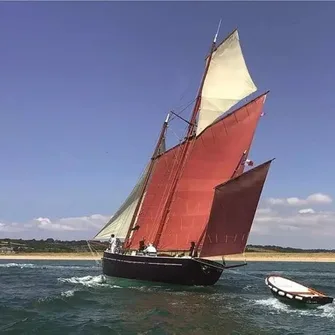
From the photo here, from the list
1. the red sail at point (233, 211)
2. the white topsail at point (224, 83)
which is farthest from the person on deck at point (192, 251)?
the white topsail at point (224, 83)

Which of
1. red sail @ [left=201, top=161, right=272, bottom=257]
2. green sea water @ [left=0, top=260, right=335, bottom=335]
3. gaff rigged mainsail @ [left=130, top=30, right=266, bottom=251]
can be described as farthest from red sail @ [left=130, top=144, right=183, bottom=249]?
green sea water @ [left=0, top=260, right=335, bottom=335]

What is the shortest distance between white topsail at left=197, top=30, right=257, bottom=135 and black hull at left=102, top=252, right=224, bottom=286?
1567cm

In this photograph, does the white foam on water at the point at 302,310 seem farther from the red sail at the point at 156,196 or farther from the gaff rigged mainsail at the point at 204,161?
the red sail at the point at 156,196

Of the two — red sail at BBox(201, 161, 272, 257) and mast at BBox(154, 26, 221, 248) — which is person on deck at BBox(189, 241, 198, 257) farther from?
mast at BBox(154, 26, 221, 248)

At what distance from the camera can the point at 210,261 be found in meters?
49.6

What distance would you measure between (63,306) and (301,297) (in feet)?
56.3

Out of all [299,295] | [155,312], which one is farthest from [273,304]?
[155,312]

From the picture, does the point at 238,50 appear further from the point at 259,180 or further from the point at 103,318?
the point at 103,318

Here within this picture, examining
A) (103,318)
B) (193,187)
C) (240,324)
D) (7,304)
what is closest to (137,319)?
(103,318)

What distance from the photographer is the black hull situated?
48875mm

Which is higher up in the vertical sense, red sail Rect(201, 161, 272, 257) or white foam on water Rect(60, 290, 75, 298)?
red sail Rect(201, 161, 272, 257)

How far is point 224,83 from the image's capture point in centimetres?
6116

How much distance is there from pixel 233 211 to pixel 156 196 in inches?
629

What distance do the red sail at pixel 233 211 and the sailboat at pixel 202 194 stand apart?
0.30 feet
